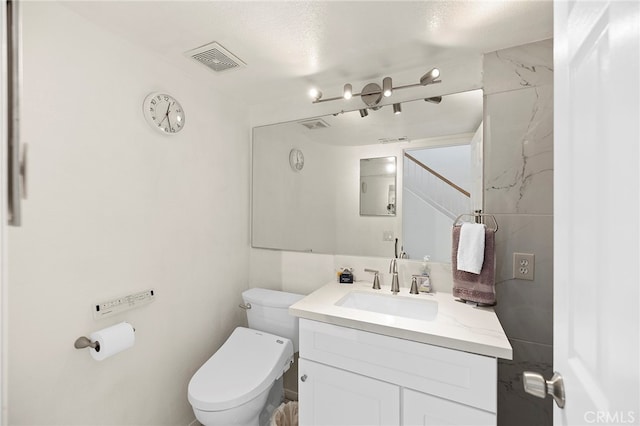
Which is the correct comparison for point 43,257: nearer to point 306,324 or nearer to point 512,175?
point 306,324

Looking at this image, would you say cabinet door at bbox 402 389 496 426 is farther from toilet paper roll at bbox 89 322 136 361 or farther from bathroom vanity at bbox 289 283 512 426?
toilet paper roll at bbox 89 322 136 361

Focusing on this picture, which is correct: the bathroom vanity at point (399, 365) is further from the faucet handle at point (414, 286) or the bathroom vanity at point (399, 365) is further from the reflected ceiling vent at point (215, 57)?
the reflected ceiling vent at point (215, 57)

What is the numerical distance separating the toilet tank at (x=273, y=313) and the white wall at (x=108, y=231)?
0.24 metres

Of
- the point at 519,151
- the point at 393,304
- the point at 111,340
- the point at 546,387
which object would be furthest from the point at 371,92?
the point at 111,340

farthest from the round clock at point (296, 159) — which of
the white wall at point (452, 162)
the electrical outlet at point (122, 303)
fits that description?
the electrical outlet at point (122, 303)

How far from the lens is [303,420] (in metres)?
1.35

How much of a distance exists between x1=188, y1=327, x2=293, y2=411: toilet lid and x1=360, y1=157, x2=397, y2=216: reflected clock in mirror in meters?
0.96

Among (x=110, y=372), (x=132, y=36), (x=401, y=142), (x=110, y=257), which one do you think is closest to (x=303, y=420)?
(x=110, y=372)

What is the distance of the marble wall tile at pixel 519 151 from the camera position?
Answer: 4.53 feet

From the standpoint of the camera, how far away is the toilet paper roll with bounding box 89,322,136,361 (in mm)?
1204

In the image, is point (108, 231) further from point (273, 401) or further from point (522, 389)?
point (522, 389)

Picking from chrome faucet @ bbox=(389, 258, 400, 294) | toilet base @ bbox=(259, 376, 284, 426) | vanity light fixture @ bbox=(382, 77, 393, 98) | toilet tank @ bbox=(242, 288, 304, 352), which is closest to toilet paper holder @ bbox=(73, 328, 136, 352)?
toilet tank @ bbox=(242, 288, 304, 352)

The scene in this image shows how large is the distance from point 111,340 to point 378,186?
1.56m

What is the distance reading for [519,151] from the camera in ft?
4.69
